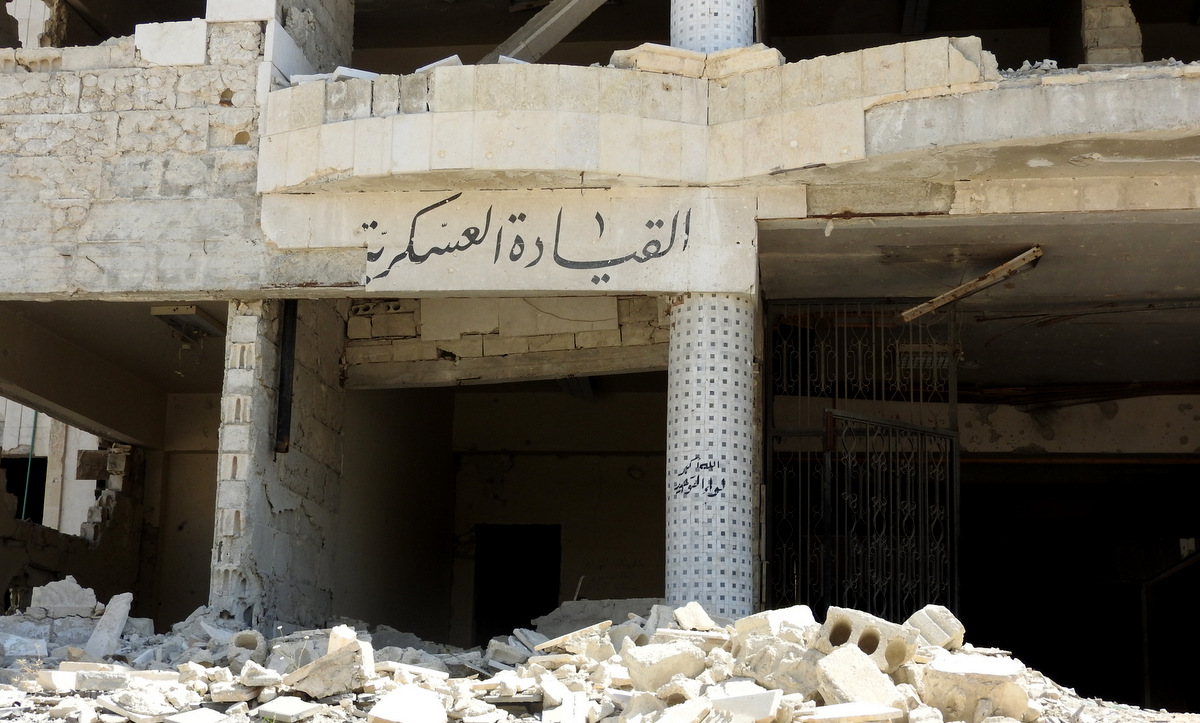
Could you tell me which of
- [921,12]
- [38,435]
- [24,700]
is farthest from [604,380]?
[24,700]

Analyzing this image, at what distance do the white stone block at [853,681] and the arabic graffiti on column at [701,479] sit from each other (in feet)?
6.98

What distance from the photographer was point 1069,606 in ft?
48.9

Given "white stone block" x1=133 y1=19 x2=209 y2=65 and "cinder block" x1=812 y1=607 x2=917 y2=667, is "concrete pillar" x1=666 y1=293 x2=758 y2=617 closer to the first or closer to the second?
"cinder block" x1=812 y1=607 x2=917 y2=667

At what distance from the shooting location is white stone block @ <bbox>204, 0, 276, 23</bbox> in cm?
873

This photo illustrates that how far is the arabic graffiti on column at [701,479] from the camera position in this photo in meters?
7.74

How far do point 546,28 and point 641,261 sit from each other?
240 centimetres

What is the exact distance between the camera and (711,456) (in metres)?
7.78

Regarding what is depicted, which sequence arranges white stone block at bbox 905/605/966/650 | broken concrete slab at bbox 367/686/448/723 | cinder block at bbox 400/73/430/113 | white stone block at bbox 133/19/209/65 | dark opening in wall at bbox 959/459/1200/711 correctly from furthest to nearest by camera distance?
dark opening in wall at bbox 959/459/1200/711 < white stone block at bbox 133/19/209/65 < cinder block at bbox 400/73/430/113 < white stone block at bbox 905/605/966/650 < broken concrete slab at bbox 367/686/448/723

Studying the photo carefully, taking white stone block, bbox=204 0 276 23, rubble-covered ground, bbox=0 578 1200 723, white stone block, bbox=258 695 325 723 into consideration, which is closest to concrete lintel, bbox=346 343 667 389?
white stone block, bbox=204 0 276 23

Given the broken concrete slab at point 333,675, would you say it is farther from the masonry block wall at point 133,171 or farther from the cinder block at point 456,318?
the cinder block at point 456,318

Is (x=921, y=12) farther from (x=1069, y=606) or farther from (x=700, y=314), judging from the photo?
(x=1069, y=606)

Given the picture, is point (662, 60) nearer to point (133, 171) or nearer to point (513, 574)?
point (133, 171)

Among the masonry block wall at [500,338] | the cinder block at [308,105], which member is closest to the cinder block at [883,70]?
the masonry block wall at [500,338]

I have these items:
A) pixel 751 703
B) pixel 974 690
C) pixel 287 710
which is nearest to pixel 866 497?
pixel 974 690
